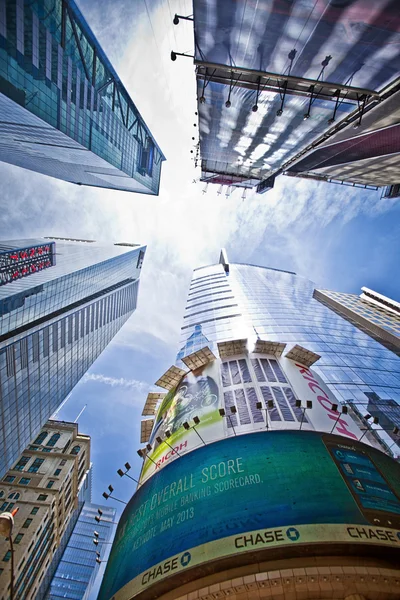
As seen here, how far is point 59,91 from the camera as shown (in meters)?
50.9

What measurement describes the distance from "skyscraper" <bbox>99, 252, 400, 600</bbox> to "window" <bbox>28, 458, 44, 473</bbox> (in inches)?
2404

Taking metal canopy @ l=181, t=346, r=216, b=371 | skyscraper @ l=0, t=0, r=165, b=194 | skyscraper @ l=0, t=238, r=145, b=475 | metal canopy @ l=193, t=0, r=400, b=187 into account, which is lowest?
skyscraper @ l=0, t=238, r=145, b=475

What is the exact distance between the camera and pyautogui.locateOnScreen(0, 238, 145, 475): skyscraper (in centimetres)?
6066

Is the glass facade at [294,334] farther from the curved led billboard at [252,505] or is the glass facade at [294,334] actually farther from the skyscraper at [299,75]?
the skyscraper at [299,75]

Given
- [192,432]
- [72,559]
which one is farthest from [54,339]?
[72,559]

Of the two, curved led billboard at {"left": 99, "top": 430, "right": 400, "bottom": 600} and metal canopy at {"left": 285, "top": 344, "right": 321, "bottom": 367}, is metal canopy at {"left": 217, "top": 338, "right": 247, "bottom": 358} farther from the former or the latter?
curved led billboard at {"left": 99, "top": 430, "right": 400, "bottom": 600}

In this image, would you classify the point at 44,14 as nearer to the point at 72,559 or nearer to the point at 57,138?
the point at 57,138

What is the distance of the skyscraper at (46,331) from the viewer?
199 ft

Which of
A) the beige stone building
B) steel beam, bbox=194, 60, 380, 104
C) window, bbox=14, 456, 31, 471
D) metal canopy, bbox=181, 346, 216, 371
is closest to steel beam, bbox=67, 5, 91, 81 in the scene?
steel beam, bbox=194, 60, 380, 104

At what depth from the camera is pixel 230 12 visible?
14203mm

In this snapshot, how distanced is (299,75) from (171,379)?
81.7 ft

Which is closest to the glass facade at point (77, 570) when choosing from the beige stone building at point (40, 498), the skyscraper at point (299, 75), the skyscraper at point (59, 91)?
the beige stone building at point (40, 498)

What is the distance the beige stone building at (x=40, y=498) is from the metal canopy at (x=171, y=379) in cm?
4392

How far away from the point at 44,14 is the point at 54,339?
67668 millimetres
